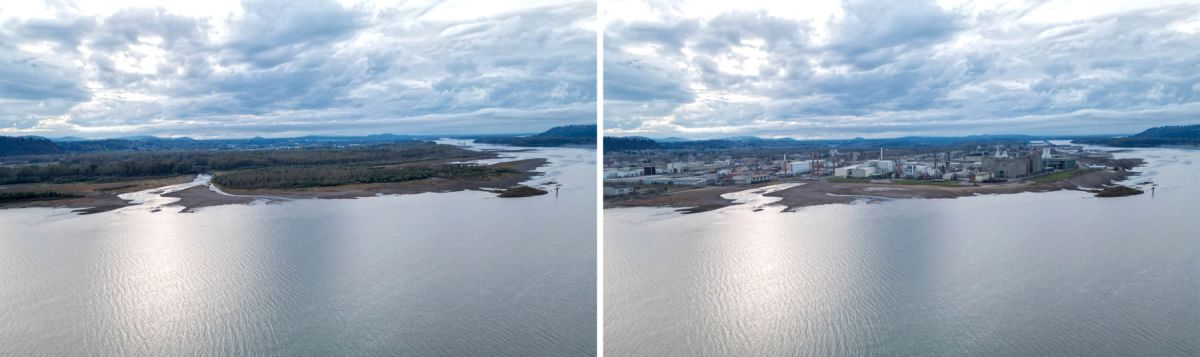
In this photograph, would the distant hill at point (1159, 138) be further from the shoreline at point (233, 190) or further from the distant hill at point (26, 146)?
the distant hill at point (26, 146)

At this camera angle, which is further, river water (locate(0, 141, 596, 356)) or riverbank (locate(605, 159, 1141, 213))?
riverbank (locate(605, 159, 1141, 213))

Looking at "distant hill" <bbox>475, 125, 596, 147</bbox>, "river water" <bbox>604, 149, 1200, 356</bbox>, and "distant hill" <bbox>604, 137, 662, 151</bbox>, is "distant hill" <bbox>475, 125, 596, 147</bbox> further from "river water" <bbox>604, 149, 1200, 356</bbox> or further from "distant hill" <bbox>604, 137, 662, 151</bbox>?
"river water" <bbox>604, 149, 1200, 356</bbox>

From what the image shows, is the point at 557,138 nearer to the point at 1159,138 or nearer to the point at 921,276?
the point at 921,276

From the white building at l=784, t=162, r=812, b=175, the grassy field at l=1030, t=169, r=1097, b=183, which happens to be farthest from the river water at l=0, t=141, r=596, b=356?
the grassy field at l=1030, t=169, r=1097, b=183

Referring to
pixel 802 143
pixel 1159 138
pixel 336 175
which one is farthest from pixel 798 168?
pixel 336 175

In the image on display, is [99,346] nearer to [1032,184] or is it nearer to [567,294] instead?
[567,294]
